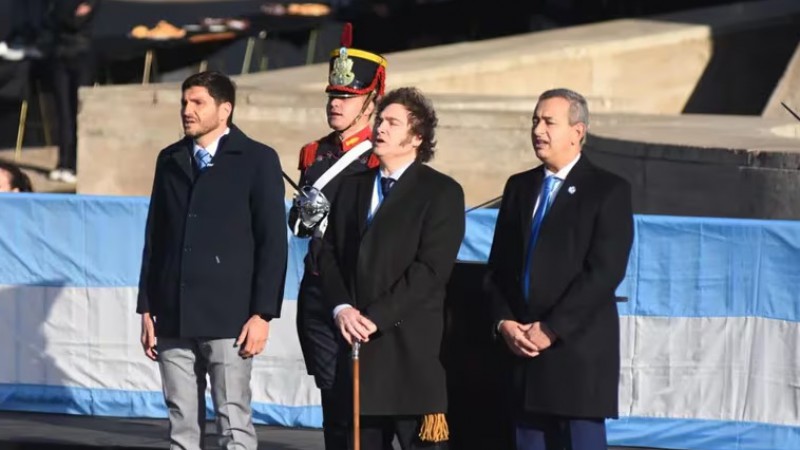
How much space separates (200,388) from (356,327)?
3.97 ft

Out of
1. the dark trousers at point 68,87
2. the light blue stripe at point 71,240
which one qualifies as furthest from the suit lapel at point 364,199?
the dark trousers at point 68,87

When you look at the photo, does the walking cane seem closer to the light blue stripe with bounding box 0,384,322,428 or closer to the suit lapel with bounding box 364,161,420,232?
the suit lapel with bounding box 364,161,420,232

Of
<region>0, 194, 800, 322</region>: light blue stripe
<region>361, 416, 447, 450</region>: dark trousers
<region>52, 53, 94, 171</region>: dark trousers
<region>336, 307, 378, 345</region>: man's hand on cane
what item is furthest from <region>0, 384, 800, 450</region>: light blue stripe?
<region>52, 53, 94, 171</region>: dark trousers

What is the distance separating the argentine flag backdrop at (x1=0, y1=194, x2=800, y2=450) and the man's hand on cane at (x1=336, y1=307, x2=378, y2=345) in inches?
111

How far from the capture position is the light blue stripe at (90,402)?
10938 mm

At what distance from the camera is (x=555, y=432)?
774 cm

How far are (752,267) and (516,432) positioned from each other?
2641mm

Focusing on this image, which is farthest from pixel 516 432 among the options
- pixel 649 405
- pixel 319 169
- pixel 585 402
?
pixel 649 405

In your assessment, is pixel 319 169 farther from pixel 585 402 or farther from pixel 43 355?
pixel 43 355

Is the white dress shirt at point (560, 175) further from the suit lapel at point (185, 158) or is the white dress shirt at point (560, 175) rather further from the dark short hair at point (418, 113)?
the suit lapel at point (185, 158)

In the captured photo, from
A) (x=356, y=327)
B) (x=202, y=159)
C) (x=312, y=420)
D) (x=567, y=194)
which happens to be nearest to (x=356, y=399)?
(x=356, y=327)

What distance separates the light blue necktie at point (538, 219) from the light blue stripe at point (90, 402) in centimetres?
340

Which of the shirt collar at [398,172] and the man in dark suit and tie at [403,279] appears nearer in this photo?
the man in dark suit and tie at [403,279]

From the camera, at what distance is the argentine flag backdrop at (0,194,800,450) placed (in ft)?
32.9
